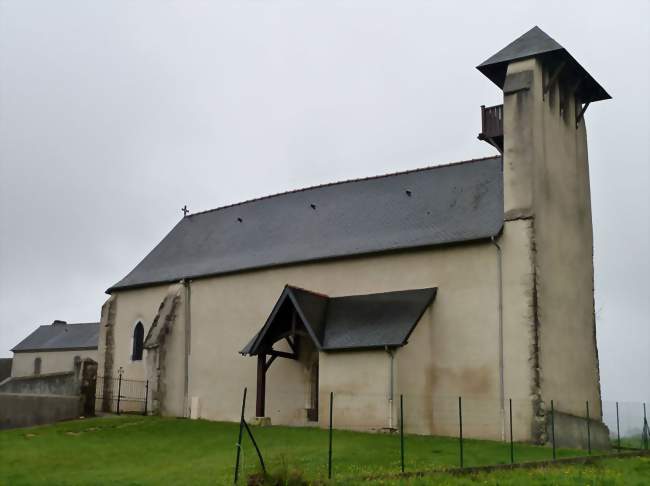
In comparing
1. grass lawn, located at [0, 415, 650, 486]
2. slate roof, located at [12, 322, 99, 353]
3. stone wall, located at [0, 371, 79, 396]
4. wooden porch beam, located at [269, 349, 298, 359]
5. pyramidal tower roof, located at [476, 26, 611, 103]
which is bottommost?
grass lawn, located at [0, 415, 650, 486]

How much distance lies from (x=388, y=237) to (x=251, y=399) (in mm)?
8178

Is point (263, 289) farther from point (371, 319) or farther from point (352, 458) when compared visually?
point (352, 458)

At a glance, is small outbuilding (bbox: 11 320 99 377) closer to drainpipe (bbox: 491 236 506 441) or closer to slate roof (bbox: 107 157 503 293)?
slate roof (bbox: 107 157 503 293)

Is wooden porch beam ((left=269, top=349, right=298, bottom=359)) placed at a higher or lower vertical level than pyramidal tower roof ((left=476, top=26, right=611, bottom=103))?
lower

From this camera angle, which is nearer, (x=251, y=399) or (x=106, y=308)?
(x=251, y=399)

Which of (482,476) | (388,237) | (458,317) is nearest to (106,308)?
(388,237)

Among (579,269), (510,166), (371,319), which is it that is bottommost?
(371,319)

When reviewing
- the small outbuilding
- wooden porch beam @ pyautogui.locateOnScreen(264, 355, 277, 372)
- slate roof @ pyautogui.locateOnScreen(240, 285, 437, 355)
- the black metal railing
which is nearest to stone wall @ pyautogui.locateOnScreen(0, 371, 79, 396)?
the black metal railing

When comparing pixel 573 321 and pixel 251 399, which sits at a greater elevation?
pixel 573 321

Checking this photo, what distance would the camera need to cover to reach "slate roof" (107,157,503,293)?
29828mm

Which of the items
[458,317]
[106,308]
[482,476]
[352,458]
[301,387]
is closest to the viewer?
[482,476]

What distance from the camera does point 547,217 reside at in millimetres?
28547

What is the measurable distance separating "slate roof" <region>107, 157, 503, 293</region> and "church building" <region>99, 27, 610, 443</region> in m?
0.09

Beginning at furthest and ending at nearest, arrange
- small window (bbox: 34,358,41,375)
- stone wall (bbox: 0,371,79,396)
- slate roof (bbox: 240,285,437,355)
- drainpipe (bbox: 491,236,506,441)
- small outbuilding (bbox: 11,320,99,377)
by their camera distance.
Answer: small window (bbox: 34,358,41,375)
small outbuilding (bbox: 11,320,99,377)
stone wall (bbox: 0,371,79,396)
slate roof (bbox: 240,285,437,355)
drainpipe (bbox: 491,236,506,441)
